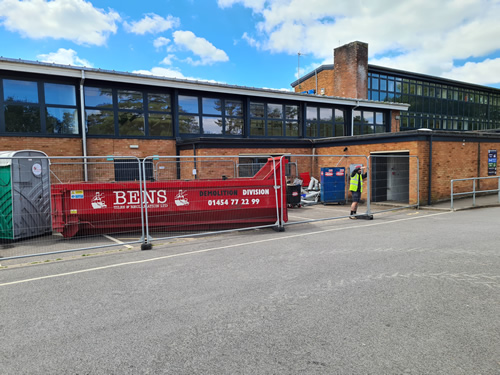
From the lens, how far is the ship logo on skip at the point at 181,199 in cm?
888

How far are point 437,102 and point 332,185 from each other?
908 inches

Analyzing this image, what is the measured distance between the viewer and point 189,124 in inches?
663

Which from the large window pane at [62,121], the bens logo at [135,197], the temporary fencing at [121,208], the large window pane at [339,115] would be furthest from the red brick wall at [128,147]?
the large window pane at [339,115]

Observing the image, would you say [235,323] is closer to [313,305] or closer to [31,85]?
[313,305]

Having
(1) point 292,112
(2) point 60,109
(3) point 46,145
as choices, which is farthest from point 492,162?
(3) point 46,145

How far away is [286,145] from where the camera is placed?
17.9m

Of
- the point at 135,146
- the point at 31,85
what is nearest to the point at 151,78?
the point at 135,146

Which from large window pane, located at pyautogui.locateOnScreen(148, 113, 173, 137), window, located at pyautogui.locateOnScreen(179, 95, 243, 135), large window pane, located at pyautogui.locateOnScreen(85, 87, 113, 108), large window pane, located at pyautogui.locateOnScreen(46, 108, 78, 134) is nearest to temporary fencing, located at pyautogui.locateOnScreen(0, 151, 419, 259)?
large window pane, located at pyautogui.locateOnScreen(46, 108, 78, 134)

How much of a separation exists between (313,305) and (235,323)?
0.99 meters

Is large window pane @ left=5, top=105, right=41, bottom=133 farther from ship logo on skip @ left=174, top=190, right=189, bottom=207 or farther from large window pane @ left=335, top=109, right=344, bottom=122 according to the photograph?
large window pane @ left=335, top=109, right=344, bottom=122

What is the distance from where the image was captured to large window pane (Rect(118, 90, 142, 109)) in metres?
15.3

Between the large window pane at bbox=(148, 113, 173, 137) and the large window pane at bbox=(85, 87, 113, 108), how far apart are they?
1.91m

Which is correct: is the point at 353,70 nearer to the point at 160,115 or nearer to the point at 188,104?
the point at 188,104

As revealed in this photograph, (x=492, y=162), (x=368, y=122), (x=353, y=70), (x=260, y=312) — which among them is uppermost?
(x=353, y=70)
